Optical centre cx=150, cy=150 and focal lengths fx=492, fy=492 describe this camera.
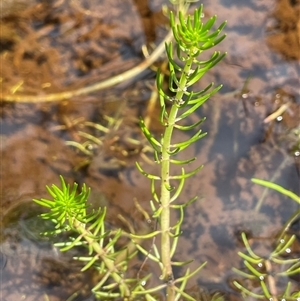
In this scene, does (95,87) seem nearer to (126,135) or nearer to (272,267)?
(126,135)

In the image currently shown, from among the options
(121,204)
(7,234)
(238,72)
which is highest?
(238,72)

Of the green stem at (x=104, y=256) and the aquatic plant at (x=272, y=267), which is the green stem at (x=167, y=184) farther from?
the aquatic plant at (x=272, y=267)

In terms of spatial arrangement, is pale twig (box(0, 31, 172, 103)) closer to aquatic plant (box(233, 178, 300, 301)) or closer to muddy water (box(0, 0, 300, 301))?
muddy water (box(0, 0, 300, 301))

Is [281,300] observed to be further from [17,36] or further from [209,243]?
[17,36]

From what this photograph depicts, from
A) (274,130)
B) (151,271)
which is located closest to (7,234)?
(151,271)

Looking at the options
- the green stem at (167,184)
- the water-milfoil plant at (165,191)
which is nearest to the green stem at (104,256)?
the water-milfoil plant at (165,191)

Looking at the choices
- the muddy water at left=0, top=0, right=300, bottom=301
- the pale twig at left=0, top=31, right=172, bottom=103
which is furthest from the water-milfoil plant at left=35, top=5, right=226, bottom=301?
the pale twig at left=0, top=31, right=172, bottom=103
